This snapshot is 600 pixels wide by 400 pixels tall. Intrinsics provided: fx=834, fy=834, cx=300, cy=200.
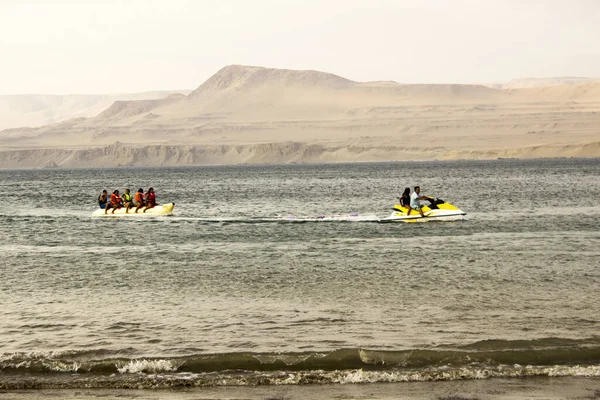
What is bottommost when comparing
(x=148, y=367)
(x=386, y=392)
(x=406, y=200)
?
(x=386, y=392)

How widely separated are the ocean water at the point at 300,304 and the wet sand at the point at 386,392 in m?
0.34

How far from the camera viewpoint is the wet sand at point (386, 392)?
42.4 ft

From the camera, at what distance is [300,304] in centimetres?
2009

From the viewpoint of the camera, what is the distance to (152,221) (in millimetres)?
45219

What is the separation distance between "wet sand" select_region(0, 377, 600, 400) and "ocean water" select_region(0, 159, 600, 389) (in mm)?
340

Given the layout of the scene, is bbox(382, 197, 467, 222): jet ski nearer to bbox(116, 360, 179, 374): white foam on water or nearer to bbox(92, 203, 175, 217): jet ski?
bbox(92, 203, 175, 217): jet ski

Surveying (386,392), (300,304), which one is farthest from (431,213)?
(386,392)

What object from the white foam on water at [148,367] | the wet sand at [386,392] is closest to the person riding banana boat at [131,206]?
the white foam on water at [148,367]

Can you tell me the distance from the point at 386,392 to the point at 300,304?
275 inches

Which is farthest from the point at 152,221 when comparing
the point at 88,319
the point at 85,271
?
the point at 88,319

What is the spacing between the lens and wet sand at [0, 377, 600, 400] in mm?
12914

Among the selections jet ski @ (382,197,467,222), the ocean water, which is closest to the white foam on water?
the ocean water

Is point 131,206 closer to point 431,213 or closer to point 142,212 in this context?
point 142,212

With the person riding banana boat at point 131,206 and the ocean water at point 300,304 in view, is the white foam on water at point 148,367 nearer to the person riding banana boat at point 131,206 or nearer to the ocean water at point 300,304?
the ocean water at point 300,304
